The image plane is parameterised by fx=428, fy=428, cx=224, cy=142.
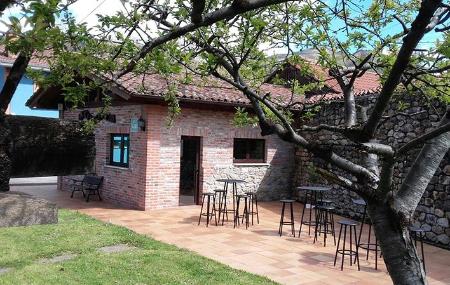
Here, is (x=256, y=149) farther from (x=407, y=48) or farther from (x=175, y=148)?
(x=407, y=48)

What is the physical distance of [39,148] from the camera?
4.40ft

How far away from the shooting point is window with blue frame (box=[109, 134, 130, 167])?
511 inches

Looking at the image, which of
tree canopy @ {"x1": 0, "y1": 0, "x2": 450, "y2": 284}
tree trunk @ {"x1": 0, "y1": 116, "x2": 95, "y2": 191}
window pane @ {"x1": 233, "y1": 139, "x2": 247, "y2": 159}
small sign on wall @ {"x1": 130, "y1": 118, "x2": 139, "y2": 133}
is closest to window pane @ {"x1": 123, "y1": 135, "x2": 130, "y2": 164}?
small sign on wall @ {"x1": 130, "y1": 118, "x2": 139, "y2": 133}

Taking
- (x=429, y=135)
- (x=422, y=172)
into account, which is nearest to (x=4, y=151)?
(x=429, y=135)

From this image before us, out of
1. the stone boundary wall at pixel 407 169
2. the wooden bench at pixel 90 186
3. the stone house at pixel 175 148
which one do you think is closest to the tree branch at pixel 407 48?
the stone boundary wall at pixel 407 169

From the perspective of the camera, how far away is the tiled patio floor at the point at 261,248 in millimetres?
6633

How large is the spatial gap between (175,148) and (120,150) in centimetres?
205

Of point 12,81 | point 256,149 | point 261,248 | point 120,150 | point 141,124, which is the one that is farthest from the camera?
point 256,149

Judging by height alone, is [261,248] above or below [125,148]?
below

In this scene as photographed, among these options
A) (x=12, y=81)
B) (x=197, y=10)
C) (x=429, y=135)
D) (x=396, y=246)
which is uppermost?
(x=197, y=10)

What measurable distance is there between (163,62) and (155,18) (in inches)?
21.1

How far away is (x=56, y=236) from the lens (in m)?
7.70

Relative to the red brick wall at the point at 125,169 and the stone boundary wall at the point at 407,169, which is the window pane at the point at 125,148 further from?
the stone boundary wall at the point at 407,169

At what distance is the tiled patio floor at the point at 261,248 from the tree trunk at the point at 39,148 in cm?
530
